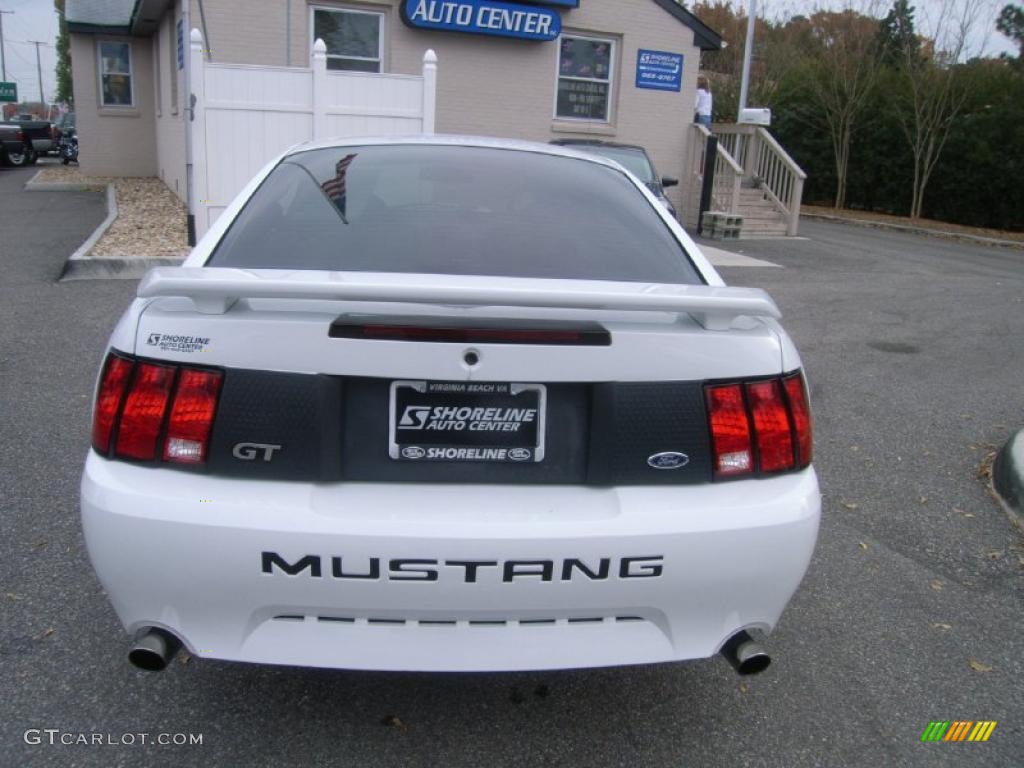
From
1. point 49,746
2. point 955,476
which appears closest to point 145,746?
point 49,746

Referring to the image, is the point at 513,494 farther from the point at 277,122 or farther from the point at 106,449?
the point at 277,122

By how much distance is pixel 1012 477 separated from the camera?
4.52m

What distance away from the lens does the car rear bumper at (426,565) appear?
6.84 ft

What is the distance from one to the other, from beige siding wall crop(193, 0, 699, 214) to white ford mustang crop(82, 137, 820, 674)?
12183mm

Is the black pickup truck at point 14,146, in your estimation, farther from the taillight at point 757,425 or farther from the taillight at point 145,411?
the taillight at point 757,425

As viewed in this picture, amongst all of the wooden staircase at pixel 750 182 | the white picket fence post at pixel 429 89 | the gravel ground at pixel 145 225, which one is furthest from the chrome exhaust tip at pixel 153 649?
the wooden staircase at pixel 750 182

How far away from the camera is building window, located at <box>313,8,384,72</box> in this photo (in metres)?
13.6

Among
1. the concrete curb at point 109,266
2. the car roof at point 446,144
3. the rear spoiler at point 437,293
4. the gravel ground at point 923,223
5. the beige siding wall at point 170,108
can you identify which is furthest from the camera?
the gravel ground at point 923,223

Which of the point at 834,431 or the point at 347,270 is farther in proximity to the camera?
the point at 834,431

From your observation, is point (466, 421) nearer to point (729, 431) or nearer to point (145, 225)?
point (729, 431)

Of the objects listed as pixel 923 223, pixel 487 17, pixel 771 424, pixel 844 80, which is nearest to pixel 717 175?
pixel 487 17

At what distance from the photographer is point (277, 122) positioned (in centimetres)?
1049

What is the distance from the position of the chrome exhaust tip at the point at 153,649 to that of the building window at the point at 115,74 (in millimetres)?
21635

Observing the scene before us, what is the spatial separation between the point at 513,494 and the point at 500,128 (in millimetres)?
13697
